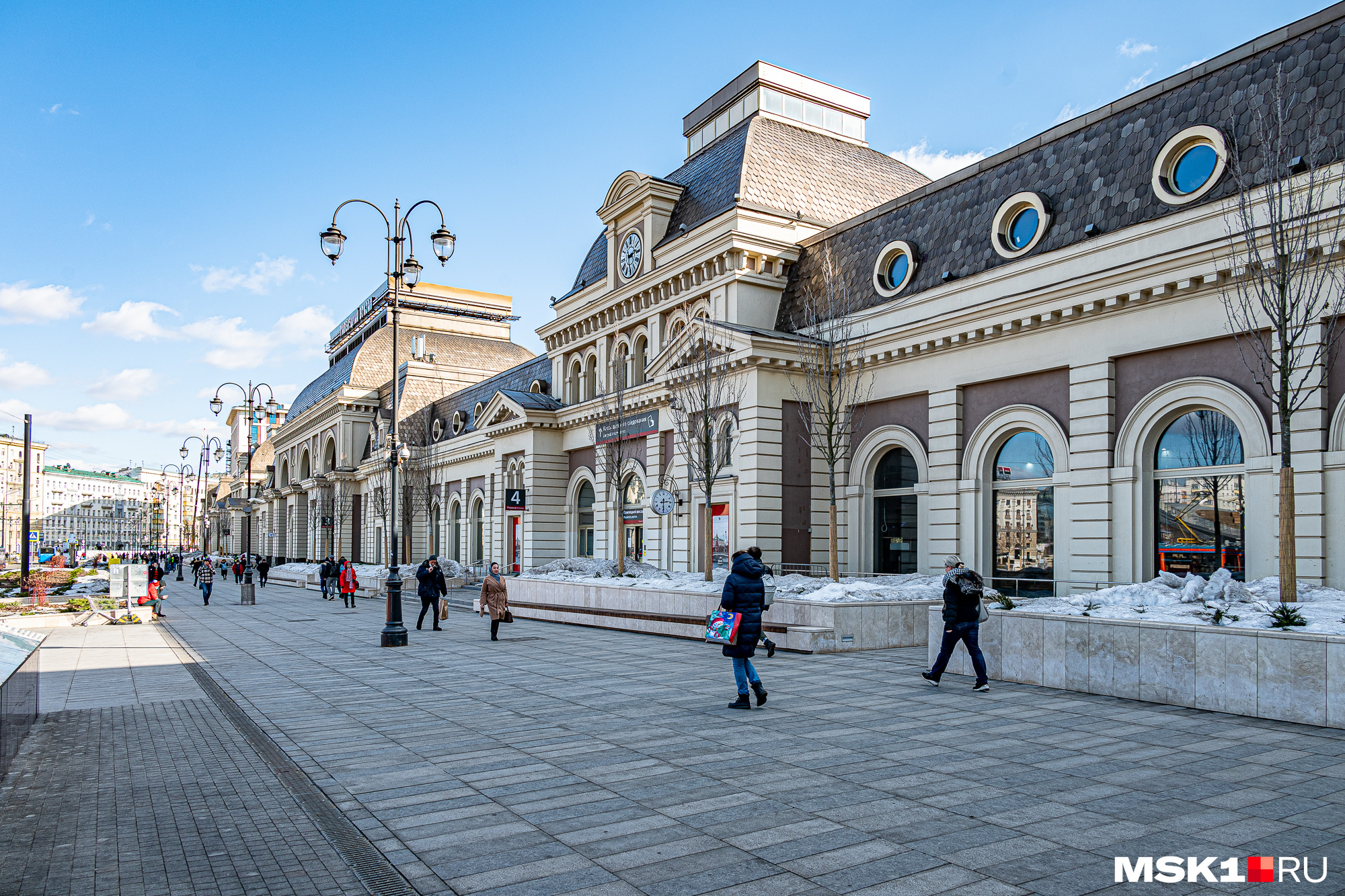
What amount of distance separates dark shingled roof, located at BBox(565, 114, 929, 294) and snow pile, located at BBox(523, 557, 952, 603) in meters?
11.2

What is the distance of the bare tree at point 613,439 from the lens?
32438 millimetres

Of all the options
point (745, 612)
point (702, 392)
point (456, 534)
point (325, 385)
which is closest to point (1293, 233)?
point (745, 612)

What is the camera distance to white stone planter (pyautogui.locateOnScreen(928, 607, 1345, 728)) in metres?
9.57

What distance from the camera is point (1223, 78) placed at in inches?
677

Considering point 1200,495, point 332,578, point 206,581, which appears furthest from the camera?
point 332,578

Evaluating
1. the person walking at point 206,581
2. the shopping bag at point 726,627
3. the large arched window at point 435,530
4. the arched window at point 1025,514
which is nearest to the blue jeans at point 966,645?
the shopping bag at point 726,627

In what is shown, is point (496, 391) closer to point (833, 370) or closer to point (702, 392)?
point (702, 392)

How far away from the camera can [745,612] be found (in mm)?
10859

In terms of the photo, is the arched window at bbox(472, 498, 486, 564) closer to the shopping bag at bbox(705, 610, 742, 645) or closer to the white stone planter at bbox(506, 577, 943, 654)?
the white stone planter at bbox(506, 577, 943, 654)

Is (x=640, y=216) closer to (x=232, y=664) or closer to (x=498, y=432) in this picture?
(x=498, y=432)

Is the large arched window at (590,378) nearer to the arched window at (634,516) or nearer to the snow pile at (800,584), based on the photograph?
the arched window at (634,516)

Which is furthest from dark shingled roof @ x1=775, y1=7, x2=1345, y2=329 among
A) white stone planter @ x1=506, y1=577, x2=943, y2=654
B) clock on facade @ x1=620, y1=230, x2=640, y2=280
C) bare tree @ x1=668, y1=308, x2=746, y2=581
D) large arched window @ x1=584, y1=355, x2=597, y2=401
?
large arched window @ x1=584, y1=355, x2=597, y2=401

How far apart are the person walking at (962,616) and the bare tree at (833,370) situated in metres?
11.4

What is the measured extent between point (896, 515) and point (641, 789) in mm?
18280
